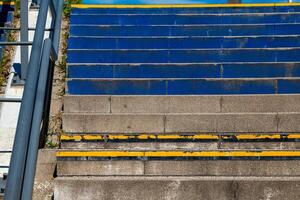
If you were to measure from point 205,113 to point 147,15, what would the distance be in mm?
3232

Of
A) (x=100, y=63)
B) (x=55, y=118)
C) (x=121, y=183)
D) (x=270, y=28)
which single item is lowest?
(x=121, y=183)

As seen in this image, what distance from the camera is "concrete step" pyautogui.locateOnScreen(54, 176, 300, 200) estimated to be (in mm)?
4402

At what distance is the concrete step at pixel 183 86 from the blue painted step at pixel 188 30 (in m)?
1.74

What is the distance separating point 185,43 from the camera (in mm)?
7574

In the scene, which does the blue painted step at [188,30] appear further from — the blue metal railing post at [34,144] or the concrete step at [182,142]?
the blue metal railing post at [34,144]

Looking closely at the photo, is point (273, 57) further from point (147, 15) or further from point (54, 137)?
point (54, 137)

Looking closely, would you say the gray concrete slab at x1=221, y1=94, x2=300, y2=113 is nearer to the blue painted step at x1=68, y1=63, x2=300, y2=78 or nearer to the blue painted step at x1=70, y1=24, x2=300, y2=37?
the blue painted step at x1=68, y1=63, x2=300, y2=78

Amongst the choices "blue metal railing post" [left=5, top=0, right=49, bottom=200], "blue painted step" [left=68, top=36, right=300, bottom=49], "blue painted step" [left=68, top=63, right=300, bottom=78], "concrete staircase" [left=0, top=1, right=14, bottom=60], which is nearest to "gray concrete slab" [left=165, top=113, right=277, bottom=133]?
"blue painted step" [left=68, top=63, right=300, bottom=78]

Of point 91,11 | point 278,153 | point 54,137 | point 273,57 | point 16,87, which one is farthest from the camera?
point 91,11

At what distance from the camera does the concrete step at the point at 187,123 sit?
5508mm

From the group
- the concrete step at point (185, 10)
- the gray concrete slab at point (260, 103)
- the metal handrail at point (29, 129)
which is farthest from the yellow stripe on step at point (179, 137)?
the concrete step at point (185, 10)

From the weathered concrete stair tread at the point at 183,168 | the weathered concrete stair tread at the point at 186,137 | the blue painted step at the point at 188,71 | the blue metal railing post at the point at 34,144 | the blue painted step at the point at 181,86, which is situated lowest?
the blue metal railing post at the point at 34,144

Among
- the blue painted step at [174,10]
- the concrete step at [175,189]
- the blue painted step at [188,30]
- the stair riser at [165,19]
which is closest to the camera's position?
the concrete step at [175,189]

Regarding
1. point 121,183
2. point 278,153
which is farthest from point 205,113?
point 121,183
